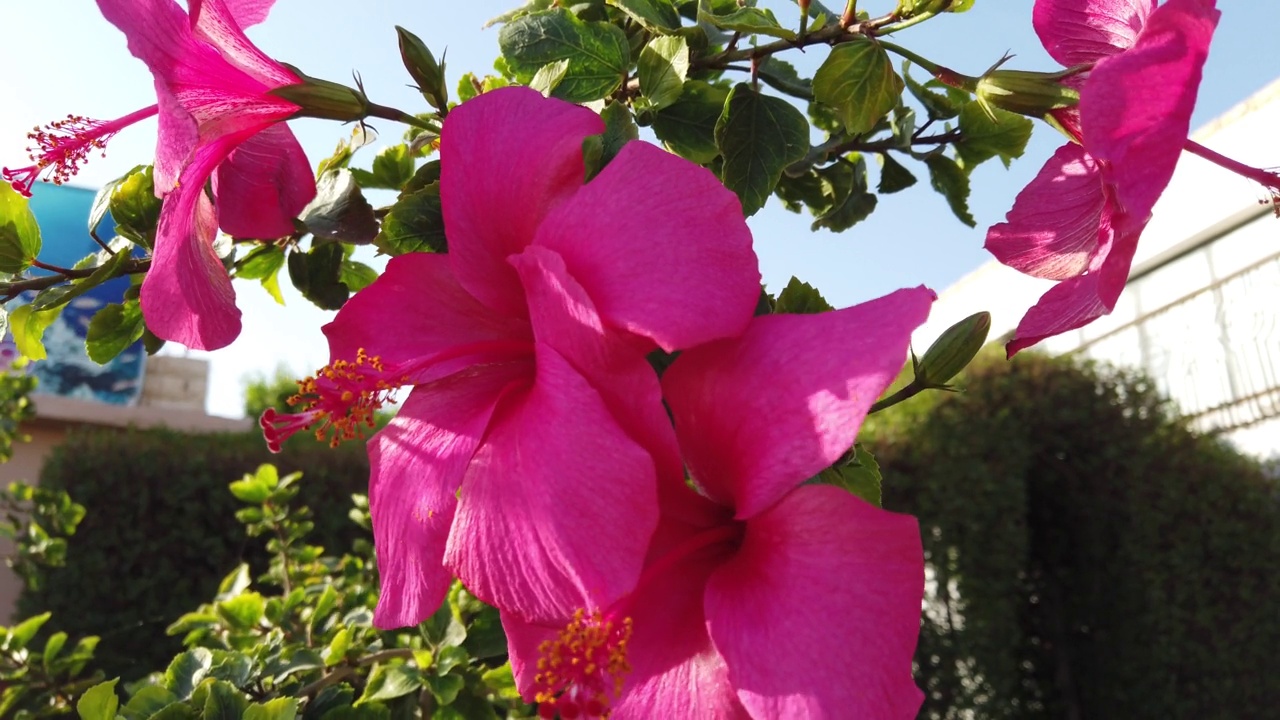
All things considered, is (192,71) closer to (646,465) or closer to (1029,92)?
(646,465)

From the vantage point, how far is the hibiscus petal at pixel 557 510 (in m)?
0.43

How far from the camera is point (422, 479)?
1.73 feet

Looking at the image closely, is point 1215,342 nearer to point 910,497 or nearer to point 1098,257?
point 910,497

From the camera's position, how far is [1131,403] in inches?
190

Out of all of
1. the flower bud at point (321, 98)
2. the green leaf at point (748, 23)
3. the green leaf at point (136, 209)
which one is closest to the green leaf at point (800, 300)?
the green leaf at point (748, 23)

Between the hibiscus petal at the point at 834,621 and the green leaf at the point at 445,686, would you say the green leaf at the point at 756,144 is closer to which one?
the hibiscus petal at the point at 834,621

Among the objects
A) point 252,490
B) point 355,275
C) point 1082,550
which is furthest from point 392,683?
point 1082,550

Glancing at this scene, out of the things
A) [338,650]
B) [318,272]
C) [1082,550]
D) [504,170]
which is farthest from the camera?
[1082,550]

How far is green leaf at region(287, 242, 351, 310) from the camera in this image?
955mm

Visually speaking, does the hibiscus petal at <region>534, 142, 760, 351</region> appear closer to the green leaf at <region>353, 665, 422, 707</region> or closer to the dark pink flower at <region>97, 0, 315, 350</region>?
the dark pink flower at <region>97, 0, 315, 350</region>

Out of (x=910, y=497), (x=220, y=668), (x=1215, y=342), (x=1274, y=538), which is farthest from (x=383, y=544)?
(x=1215, y=342)

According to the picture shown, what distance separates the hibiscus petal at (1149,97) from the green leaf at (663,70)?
315 millimetres

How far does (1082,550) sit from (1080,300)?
477cm

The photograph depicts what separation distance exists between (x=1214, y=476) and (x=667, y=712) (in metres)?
4.95
